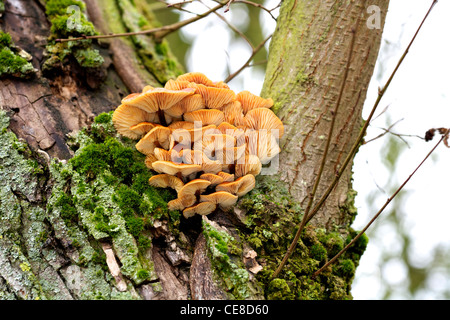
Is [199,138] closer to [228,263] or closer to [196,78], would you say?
[196,78]

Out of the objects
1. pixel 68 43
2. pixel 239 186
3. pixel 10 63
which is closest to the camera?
pixel 239 186

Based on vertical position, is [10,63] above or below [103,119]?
above

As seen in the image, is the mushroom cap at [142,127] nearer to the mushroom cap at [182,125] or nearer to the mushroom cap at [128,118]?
the mushroom cap at [128,118]

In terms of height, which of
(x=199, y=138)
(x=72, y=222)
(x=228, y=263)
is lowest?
(x=228, y=263)

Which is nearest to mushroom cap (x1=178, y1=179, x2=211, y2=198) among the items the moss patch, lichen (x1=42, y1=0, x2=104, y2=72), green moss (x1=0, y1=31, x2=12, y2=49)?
the moss patch

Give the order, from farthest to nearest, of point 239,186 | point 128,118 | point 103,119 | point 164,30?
point 164,30 < point 103,119 < point 128,118 < point 239,186

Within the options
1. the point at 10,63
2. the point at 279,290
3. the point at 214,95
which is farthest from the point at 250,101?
the point at 10,63

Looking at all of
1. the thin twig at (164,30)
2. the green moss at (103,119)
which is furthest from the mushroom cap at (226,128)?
the thin twig at (164,30)
